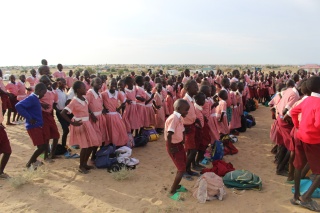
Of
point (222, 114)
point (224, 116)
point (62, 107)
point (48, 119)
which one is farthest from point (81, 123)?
point (224, 116)

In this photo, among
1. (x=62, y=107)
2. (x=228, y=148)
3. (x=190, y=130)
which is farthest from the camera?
(x=62, y=107)

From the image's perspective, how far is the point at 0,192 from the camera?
4.87m

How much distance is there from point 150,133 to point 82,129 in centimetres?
296

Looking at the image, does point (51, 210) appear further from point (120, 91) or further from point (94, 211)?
point (120, 91)

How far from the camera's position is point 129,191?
490 centimetres

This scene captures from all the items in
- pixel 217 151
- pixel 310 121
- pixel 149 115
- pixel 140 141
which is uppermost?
pixel 310 121

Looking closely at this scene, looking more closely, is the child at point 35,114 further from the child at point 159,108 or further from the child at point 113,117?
the child at point 159,108

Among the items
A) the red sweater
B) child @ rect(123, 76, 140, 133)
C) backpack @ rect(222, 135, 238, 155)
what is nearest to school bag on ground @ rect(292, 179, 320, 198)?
the red sweater

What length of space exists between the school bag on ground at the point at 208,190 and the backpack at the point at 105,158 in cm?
216

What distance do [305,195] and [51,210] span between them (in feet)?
13.1

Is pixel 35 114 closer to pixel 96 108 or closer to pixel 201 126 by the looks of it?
pixel 96 108

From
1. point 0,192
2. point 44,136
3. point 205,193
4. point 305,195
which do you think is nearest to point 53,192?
point 0,192

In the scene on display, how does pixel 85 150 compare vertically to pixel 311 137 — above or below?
below

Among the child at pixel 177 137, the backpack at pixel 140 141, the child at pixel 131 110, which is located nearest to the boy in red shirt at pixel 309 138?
the child at pixel 177 137
